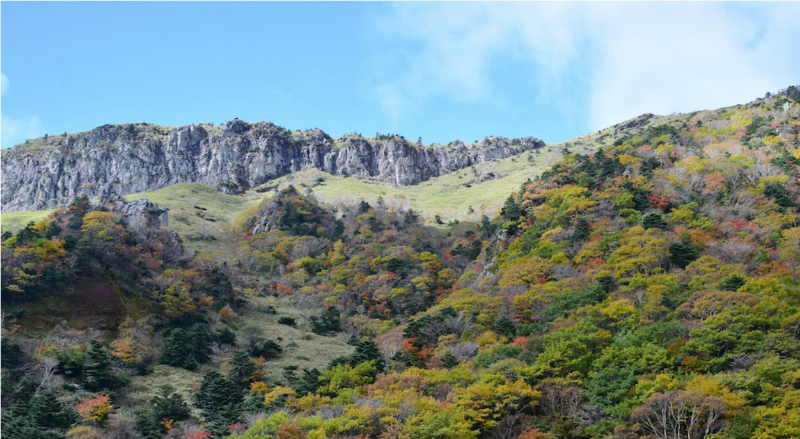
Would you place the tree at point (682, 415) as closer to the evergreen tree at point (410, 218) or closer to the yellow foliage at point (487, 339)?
the yellow foliage at point (487, 339)

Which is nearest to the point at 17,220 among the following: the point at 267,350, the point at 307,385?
the point at 267,350

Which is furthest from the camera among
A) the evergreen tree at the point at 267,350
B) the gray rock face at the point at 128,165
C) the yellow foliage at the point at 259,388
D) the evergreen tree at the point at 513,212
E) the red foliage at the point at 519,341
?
the gray rock face at the point at 128,165

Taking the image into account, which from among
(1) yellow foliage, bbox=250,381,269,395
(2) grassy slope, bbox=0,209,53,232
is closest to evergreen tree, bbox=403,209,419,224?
(2) grassy slope, bbox=0,209,53,232

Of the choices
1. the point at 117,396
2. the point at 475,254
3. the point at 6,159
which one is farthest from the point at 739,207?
the point at 6,159

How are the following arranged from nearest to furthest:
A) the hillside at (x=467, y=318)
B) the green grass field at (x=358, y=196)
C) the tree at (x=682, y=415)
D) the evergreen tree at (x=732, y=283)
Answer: the tree at (x=682, y=415)
the hillside at (x=467, y=318)
the evergreen tree at (x=732, y=283)
the green grass field at (x=358, y=196)

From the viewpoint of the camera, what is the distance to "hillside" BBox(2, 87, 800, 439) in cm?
3891

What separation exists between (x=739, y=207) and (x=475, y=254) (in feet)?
127

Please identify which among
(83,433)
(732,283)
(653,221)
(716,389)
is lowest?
(716,389)

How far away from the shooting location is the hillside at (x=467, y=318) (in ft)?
128

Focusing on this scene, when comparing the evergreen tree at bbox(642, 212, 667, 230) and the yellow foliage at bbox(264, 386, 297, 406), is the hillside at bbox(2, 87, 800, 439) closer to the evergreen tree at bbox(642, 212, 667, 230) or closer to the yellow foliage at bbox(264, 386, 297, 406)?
the yellow foliage at bbox(264, 386, 297, 406)

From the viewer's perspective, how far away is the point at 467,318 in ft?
201

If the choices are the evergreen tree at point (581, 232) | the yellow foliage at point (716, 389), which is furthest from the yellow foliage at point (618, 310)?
the evergreen tree at point (581, 232)

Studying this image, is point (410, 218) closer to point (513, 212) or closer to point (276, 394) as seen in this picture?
point (513, 212)

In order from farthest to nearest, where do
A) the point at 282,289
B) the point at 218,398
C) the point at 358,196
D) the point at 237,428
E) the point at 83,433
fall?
the point at 358,196 < the point at 282,289 < the point at 218,398 < the point at 237,428 < the point at 83,433
